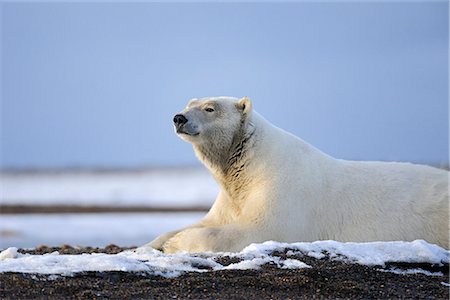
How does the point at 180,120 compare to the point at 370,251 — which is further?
the point at 180,120

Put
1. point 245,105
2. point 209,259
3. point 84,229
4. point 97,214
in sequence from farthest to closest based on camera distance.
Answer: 1. point 97,214
2. point 84,229
3. point 245,105
4. point 209,259

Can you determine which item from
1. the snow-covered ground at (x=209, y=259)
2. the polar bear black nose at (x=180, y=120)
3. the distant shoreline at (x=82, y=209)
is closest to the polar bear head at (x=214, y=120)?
the polar bear black nose at (x=180, y=120)

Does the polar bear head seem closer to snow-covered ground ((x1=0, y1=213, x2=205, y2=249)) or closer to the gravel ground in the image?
the gravel ground

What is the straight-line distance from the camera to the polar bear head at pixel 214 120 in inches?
288

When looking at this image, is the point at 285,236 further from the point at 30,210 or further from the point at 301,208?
the point at 30,210

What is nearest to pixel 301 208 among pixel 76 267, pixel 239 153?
pixel 239 153

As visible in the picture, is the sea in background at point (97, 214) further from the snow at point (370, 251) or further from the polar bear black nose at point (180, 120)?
the snow at point (370, 251)

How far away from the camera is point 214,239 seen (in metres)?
6.66

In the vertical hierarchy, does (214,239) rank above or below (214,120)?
below

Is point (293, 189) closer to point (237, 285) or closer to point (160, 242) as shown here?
point (160, 242)

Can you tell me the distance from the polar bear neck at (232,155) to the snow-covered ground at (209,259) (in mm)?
1277

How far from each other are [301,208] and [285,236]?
1.11 ft

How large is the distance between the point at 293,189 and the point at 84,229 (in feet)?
33.4

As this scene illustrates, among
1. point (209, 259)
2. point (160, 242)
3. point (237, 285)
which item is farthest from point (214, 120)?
point (237, 285)
